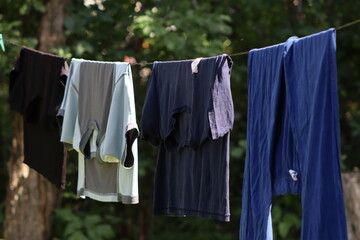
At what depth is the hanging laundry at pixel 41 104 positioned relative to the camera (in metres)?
3.71

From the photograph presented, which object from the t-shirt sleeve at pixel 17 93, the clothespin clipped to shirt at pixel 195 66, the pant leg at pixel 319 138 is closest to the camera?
the pant leg at pixel 319 138

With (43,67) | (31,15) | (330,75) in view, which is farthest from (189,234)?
(330,75)

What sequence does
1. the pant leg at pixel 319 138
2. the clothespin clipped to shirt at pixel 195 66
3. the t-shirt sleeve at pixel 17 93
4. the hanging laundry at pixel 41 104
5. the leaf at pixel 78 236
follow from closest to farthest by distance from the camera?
the pant leg at pixel 319 138, the clothespin clipped to shirt at pixel 195 66, the hanging laundry at pixel 41 104, the t-shirt sleeve at pixel 17 93, the leaf at pixel 78 236

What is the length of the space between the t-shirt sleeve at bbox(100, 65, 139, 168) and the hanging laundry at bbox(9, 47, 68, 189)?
452 millimetres

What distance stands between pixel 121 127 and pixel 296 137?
3.54ft

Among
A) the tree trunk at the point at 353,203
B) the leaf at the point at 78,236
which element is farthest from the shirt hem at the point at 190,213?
the tree trunk at the point at 353,203

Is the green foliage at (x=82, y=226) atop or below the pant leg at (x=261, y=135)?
below

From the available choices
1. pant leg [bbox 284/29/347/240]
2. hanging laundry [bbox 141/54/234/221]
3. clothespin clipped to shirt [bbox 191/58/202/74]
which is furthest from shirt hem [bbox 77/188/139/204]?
pant leg [bbox 284/29/347/240]

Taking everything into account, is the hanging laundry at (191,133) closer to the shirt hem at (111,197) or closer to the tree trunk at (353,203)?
the shirt hem at (111,197)

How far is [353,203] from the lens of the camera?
5.34 m

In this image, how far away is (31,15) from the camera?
5660 millimetres

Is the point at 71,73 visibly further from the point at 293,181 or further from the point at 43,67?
the point at 293,181

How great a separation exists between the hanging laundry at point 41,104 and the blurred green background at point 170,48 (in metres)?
1.22

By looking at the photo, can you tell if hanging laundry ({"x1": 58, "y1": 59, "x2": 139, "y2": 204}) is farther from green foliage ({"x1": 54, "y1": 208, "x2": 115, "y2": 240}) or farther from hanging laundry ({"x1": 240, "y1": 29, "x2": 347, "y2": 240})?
green foliage ({"x1": 54, "y1": 208, "x2": 115, "y2": 240})
